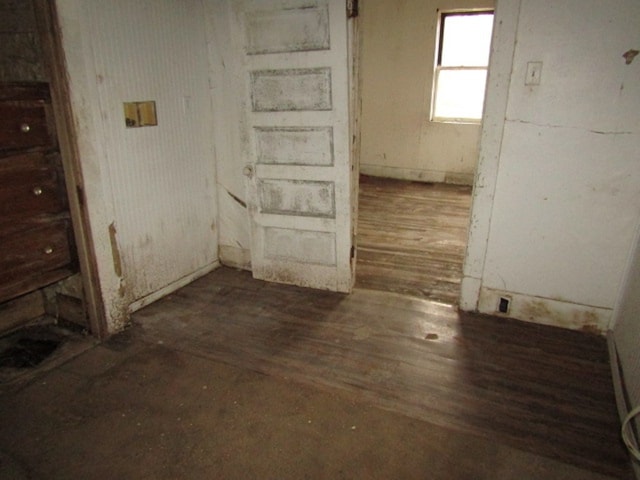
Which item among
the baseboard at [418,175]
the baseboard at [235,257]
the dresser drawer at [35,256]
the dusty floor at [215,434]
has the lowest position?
the dusty floor at [215,434]

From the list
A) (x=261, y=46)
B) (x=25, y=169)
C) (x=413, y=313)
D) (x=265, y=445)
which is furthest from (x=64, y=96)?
(x=413, y=313)

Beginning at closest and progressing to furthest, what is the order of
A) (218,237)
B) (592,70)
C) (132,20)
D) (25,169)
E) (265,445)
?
(265,445), (25,169), (592,70), (132,20), (218,237)

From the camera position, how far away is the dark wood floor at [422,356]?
1984 millimetres

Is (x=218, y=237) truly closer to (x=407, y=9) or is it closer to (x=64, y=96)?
(x=64, y=96)

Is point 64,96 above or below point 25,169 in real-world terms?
above

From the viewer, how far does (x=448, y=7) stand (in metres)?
5.71

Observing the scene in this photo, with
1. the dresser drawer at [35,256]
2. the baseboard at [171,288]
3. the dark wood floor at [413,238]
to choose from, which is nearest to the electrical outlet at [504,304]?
the dark wood floor at [413,238]

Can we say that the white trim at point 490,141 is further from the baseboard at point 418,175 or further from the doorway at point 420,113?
the baseboard at point 418,175

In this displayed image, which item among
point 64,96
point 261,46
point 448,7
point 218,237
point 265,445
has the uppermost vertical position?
point 448,7

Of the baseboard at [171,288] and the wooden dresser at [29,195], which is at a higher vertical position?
the wooden dresser at [29,195]

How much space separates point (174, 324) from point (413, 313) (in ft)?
5.22

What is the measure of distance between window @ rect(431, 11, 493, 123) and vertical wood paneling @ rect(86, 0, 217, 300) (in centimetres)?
401

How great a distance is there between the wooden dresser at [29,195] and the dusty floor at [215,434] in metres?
0.58

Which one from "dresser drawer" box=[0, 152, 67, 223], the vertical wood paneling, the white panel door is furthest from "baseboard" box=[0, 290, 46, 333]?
the white panel door
